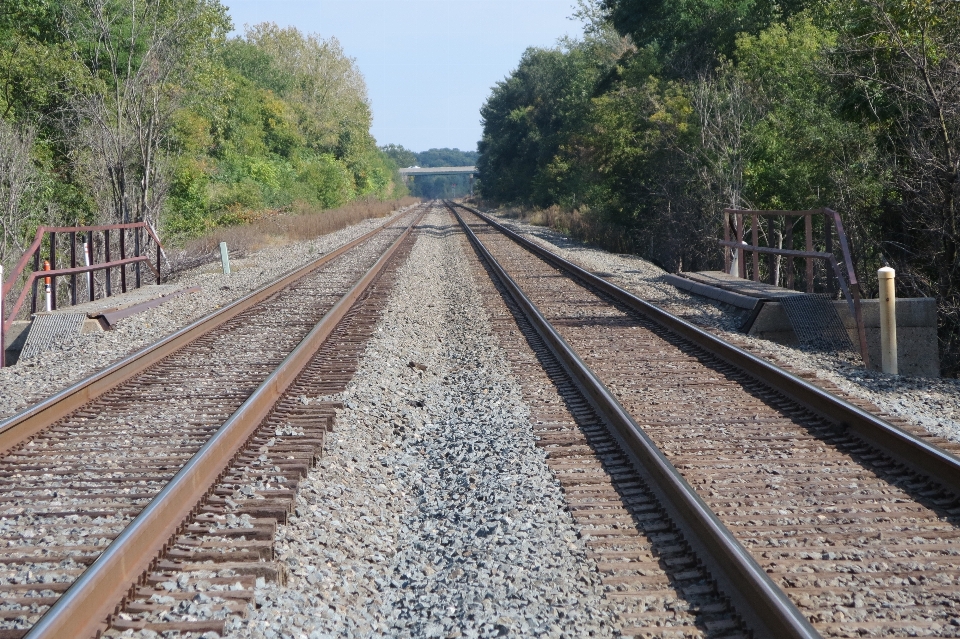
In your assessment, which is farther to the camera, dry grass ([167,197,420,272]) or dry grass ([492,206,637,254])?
dry grass ([492,206,637,254])

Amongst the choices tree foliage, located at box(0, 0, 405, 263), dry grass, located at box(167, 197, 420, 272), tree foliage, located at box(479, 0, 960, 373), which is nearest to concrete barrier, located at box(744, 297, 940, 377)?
tree foliage, located at box(479, 0, 960, 373)

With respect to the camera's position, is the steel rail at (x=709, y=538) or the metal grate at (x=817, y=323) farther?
the metal grate at (x=817, y=323)

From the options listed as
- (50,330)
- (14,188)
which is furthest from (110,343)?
(14,188)

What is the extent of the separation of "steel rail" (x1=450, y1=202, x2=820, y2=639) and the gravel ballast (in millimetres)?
540

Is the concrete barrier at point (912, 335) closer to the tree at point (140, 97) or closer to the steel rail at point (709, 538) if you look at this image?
the steel rail at point (709, 538)

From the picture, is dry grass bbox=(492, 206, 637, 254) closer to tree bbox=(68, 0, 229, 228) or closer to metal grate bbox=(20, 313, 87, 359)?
tree bbox=(68, 0, 229, 228)

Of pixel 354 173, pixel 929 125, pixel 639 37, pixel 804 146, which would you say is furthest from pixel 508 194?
pixel 929 125

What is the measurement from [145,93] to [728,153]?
1530cm

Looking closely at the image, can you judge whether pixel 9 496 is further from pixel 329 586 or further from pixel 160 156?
pixel 160 156

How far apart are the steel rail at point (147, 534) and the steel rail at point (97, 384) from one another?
1.47 metres

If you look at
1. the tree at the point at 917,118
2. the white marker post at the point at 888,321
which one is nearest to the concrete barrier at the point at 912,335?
the white marker post at the point at 888,321

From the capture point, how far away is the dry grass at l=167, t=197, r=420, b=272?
25.5 metres

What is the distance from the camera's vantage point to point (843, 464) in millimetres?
5641

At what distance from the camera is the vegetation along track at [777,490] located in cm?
373
